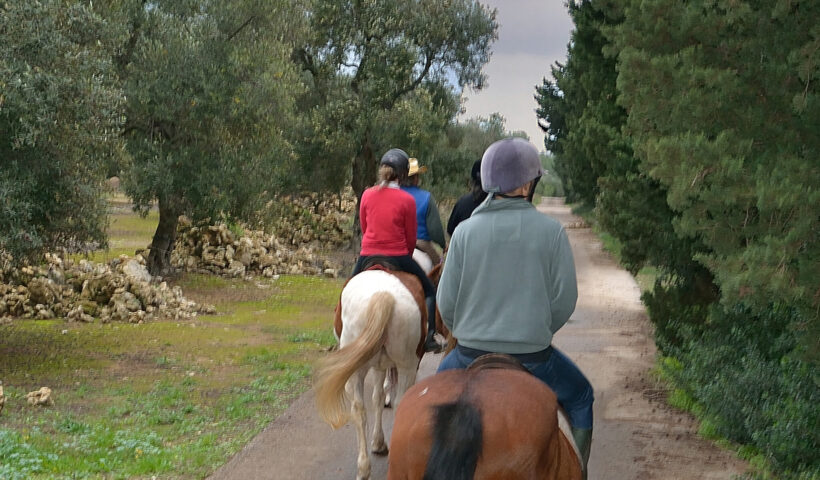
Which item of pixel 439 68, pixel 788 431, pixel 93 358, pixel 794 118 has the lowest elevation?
pixel 93 358

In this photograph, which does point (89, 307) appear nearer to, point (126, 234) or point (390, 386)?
point (390, 386)

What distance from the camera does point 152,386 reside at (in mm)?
11508

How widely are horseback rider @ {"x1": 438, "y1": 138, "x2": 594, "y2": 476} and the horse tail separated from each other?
2.20m

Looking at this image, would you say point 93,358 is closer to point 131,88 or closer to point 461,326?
point 131,88

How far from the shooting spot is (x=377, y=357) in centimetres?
716

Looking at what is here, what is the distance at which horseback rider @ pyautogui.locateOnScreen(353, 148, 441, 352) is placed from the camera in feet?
25.3

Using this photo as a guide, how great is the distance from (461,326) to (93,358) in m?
10.5

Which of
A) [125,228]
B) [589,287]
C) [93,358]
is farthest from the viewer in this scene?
[125,228]

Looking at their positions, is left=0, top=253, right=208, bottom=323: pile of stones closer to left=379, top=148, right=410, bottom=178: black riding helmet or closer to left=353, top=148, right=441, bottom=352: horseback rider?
left=353, top=148, right=441, bottom=352: horseback rider

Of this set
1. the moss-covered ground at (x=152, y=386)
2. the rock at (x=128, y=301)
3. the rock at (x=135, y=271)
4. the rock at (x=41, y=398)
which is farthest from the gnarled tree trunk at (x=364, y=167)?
the rock at (x=41, y=398)

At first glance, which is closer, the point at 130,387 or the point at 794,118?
the point at 794,118

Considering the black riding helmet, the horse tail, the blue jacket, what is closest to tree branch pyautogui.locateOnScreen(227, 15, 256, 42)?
the blue jacket

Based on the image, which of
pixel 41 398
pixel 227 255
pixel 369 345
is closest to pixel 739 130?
pixel 369 345

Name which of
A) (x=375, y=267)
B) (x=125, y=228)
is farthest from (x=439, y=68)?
(x=375, y=267)
